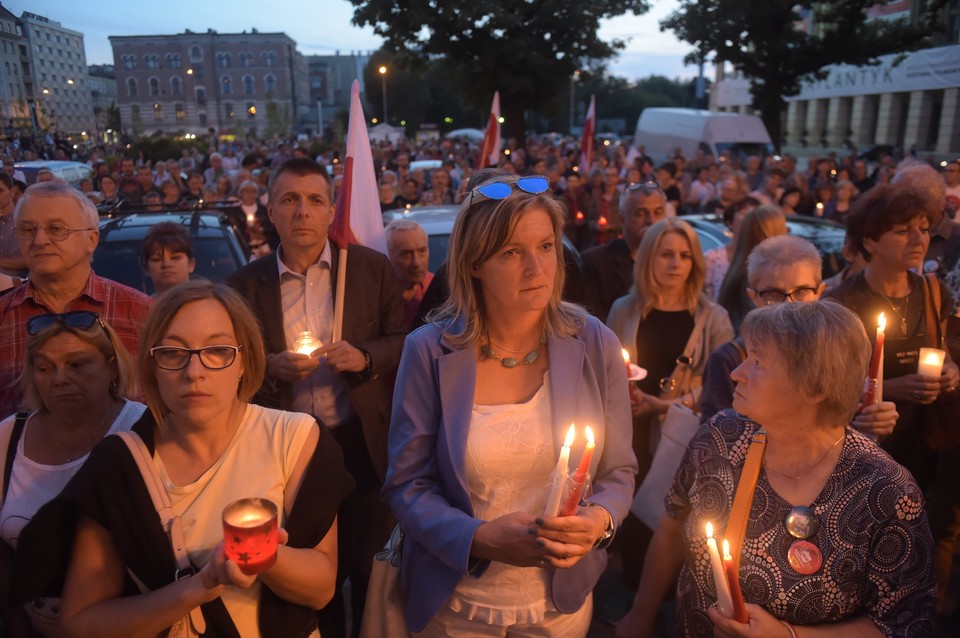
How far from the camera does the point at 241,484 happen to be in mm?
2051

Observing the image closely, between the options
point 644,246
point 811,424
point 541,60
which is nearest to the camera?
point 811,424

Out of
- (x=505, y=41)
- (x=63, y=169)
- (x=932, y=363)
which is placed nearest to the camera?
(x=932, y=363)

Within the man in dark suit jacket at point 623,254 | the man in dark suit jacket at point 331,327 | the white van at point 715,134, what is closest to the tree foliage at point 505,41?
the white van at point 715,134

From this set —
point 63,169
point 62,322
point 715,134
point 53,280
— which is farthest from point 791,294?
point 715,134

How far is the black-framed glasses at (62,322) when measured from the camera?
2.45 meters

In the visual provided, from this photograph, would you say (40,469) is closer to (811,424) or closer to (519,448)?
(519,448)

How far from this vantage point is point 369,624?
222cm

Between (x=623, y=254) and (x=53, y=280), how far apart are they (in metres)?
3.63

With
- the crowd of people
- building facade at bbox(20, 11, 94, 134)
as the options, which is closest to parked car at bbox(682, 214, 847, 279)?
the crowd of people

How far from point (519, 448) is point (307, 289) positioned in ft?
5.80

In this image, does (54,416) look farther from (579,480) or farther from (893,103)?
(893,103)

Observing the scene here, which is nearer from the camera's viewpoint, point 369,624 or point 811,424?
point 811,424

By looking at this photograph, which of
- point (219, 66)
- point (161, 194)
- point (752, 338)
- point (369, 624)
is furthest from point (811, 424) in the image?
point (219, 66)

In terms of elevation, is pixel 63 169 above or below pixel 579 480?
above
